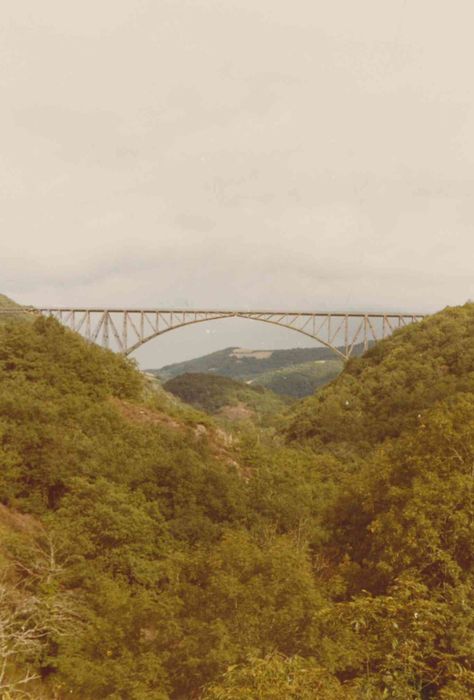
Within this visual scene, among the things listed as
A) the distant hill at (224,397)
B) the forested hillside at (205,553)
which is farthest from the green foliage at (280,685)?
the distant hill at (224,397)

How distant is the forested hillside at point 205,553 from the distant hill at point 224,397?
8083cm

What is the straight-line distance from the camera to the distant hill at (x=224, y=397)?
401ft

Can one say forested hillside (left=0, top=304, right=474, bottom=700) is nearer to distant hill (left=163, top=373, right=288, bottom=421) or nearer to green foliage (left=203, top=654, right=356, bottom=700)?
green foliage (left=203, top=654, right=356, bottom=700)

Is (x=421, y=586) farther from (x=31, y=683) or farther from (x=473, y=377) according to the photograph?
(x=473, y=377)

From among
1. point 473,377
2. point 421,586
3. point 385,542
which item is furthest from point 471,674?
point 473,377

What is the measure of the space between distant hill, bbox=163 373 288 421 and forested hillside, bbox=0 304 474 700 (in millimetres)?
80825

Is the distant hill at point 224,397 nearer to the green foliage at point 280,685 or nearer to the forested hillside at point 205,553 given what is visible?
the forested hillside at point 205,553

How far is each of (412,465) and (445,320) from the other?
44.0 meters

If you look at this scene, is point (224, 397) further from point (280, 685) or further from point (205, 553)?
point (280, 685)

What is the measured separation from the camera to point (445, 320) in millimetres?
61938

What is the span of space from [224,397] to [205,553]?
4262 inches

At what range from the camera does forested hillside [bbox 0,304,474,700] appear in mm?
13609

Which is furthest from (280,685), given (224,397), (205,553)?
(224,397)

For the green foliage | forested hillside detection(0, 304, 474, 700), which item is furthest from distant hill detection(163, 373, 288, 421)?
the green foliage
